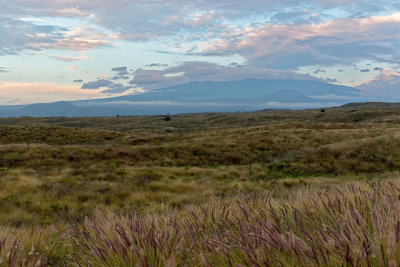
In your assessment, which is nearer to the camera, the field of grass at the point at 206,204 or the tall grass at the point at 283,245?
the tall grass at the point at 283,245

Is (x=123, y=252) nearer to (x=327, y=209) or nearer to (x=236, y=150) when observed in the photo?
(x=327, y=209)

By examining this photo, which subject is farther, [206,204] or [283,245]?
[206,204]

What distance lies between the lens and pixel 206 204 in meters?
4.26

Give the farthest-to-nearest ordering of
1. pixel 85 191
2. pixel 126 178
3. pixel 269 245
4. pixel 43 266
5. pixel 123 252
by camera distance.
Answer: pixel 126 178
pixel 85 191
pixel 43 266
pixel 123 252
pixel 269 245

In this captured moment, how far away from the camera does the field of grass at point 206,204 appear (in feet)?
6.66

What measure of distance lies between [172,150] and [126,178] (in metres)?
10.4

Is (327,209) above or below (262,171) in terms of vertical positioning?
above

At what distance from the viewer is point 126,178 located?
1366 cm

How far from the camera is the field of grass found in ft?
6.66

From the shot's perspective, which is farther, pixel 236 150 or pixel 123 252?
pixel 236 150

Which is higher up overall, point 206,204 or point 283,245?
point 283,245

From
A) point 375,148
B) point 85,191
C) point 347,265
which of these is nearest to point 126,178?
point 85,191

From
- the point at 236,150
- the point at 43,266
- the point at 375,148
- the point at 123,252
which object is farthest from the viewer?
the point at 236,150

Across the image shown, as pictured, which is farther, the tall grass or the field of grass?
the field of grass
